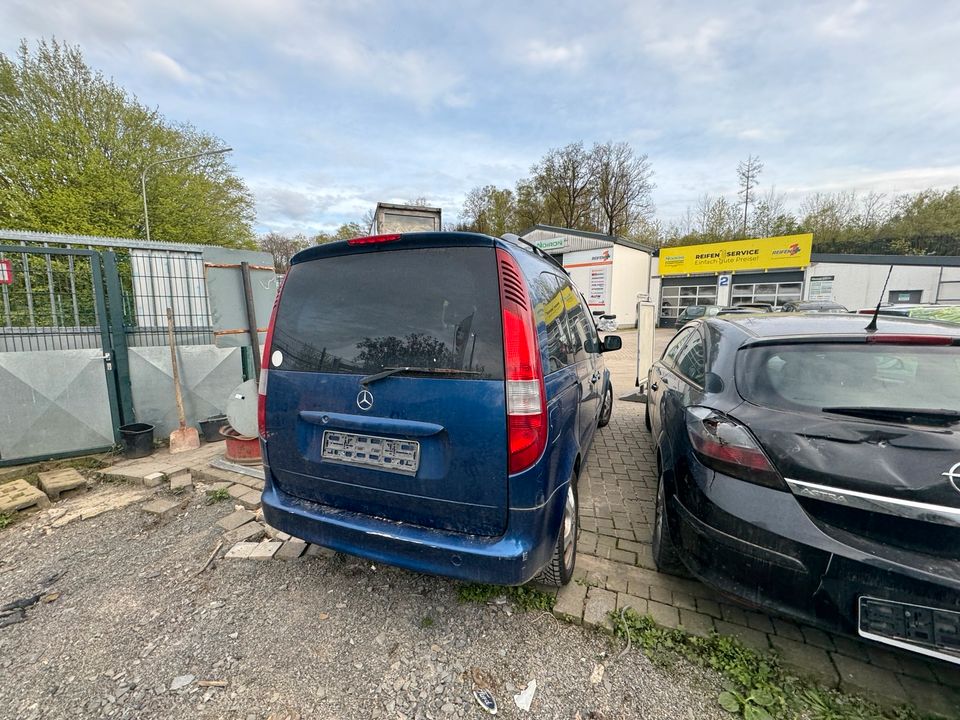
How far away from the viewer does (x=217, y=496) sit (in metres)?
3.43

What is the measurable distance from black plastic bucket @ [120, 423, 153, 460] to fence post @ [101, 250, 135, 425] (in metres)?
0.31

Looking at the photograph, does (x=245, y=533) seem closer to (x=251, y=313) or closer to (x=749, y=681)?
(x=749, y=681)

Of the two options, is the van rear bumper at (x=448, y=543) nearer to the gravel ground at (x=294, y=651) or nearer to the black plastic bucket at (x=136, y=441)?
the gravel ground at (x=294, y=651)

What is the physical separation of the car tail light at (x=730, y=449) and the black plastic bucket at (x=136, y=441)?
5448 millimetres

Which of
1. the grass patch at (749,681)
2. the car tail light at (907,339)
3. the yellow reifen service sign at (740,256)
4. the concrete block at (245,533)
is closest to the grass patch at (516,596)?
the grass patch at (749,681)

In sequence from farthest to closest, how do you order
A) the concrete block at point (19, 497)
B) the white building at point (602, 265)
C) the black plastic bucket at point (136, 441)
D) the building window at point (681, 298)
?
1. the building window at point (681, 298)
2. the white building at point (602, 265)
3. the black plastic bucket at point (136, 441)
4. the concrete block at point (19, 497)

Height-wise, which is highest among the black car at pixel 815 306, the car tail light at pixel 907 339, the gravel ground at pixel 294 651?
the black car at pixel 815 306

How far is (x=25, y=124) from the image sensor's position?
1781 cm

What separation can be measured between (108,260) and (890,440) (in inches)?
265

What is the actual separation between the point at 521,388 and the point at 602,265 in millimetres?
20809

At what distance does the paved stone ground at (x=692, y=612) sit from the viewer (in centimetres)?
170

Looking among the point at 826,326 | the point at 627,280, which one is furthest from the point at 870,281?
the point at 826,326

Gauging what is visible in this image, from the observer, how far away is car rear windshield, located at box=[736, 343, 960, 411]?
1711mm

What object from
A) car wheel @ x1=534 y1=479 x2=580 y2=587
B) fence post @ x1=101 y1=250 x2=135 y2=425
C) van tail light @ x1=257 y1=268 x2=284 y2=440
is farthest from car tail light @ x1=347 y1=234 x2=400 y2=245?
fence post @ x1=101 y1=250 x2=135 y2=425
